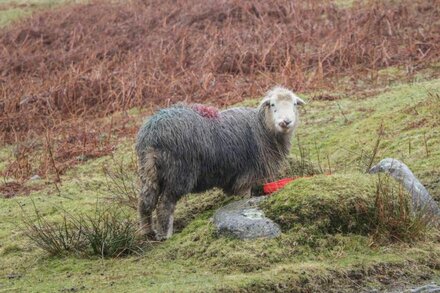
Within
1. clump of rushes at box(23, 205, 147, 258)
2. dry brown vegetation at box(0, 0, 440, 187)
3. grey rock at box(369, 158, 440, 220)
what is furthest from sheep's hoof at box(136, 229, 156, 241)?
dry brown vegetation at box(0, 0, 440, 187)

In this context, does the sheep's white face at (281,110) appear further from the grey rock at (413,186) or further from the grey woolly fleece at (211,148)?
the grey rock at (413,186)

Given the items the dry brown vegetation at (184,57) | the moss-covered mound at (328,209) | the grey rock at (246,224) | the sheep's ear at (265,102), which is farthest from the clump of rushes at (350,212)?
the dry brown vegetation at (184,57)

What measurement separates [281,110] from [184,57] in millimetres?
9208

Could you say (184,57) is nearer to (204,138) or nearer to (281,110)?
(281,110)

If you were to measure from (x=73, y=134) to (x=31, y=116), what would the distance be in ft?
6.45

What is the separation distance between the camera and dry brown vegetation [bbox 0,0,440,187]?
15.3m

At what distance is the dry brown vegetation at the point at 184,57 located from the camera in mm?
15320

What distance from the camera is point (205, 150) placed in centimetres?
872

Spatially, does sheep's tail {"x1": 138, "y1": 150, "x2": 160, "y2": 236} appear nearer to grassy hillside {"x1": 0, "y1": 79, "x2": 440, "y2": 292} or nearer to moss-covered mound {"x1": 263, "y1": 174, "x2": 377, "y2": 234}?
grassy hillside {"x1": 0, "y1": 79, "x2": 440, "y2": 292}

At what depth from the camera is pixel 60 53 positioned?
66.0ft

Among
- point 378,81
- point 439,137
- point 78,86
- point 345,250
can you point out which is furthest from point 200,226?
point 78,86

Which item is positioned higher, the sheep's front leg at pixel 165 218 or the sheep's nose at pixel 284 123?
the sheep's nose at pixel 284 123

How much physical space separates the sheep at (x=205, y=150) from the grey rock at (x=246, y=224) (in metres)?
0.72

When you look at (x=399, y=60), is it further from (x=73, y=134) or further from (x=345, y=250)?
(x=345, y=250)
